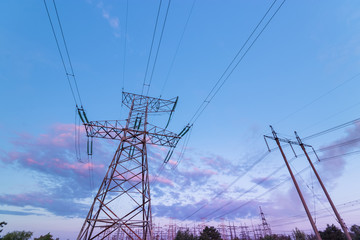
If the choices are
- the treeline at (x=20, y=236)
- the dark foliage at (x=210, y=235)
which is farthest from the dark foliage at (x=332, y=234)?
the treeline at (x=20, y=236)

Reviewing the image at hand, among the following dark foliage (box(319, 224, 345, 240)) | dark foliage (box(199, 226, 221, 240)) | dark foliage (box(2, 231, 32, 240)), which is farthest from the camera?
dark foliage (box(2, 231, 32, 240))

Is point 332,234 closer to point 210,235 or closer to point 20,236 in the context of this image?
point 210,235

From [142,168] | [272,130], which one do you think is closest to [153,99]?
[142,168]

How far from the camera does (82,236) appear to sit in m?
8.59

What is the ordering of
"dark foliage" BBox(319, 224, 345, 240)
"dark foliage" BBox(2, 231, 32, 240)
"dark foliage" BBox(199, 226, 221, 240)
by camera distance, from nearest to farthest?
"dark foliage" BBox(319, 224, 345, 240) < "dark foliage" BBox(199, 226, 221, 240) < "dark foliage" BBox(2, 231, 32, 240)

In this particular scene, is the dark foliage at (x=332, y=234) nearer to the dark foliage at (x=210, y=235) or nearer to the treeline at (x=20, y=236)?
the dark foliage at (x=210, y=235)

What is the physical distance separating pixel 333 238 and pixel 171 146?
56.1m

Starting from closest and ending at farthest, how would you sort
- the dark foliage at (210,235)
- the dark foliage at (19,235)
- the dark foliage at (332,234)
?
the dark foliage at (332,234), the dark foliage at (210,235), the dark foliage at (19,235)

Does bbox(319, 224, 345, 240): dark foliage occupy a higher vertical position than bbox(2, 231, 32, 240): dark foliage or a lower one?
lower

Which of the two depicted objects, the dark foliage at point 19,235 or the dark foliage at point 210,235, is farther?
the dark foliage at point 19,235

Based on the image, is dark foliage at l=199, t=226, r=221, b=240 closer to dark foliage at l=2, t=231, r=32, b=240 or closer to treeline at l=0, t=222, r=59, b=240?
treeline at l=0, t=222, r=59, b=240

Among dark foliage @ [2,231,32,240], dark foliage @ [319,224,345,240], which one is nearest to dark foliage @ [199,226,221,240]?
dark foliage @ [319,224,345,240]

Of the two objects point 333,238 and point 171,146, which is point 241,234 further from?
point 171,146

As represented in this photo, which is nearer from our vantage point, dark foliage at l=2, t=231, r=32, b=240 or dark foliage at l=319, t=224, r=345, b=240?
dark foliage at l=319, t=224, r=345, b=240
